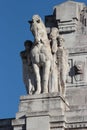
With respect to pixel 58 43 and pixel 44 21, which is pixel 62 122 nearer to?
pixel 58 43

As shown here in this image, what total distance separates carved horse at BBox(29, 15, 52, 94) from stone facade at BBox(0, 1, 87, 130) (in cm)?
55

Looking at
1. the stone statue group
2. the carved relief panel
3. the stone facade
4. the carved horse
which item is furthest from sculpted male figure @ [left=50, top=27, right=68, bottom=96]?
the carved relief panel

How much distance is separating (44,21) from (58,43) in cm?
258

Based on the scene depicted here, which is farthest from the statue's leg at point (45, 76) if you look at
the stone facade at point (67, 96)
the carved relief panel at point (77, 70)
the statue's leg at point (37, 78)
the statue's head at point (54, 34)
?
the carved relief panel at point (77, 70)

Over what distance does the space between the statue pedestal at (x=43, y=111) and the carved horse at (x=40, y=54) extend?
46 cm

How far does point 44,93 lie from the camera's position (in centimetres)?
2961

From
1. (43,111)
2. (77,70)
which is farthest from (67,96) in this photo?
(43,111)

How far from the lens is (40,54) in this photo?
30.2 meters

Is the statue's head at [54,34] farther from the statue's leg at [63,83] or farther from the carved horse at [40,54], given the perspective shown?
the statue's leg at [63,83]

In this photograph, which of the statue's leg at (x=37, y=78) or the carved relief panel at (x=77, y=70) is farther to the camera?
the carved relief panel at (x=77, y=70)

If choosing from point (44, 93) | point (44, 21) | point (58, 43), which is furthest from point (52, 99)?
point (44, 21)

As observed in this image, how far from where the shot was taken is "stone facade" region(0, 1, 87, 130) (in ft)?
95.0

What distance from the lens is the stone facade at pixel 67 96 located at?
29.0 metres

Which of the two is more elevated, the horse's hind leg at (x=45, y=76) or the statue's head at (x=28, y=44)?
the statue's head at (x=28, y=44)
